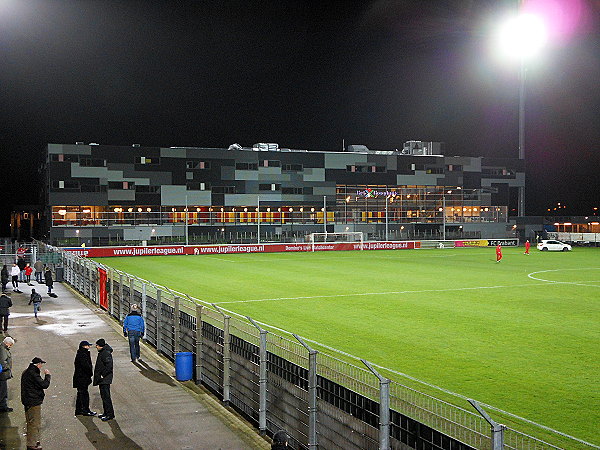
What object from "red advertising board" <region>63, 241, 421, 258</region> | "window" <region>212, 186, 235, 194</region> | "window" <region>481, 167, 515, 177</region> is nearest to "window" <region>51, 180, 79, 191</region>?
"window" <region>212, 186, 235, 194</region>

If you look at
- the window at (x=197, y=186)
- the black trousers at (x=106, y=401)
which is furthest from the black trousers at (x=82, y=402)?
the window at (x=197, y=186)

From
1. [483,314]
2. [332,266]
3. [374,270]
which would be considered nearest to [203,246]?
[332,266]

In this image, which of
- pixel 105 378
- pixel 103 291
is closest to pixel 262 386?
pixel 105 378

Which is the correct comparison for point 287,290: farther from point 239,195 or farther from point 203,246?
point 239,195

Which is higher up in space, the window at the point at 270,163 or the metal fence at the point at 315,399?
the window at the point at 270,163

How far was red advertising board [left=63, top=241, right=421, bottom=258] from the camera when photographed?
66688 mm

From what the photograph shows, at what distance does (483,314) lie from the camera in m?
25.1

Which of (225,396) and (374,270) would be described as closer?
(225,396)

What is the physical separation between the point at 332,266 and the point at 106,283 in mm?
25769

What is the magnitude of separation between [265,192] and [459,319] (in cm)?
8118

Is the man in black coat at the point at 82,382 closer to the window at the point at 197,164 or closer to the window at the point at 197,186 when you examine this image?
the window at the point at 197,186

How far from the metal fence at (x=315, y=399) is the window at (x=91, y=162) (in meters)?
79.7

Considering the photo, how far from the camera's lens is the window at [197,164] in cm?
9988

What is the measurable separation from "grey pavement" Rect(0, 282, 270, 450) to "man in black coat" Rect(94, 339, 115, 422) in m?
0.19
